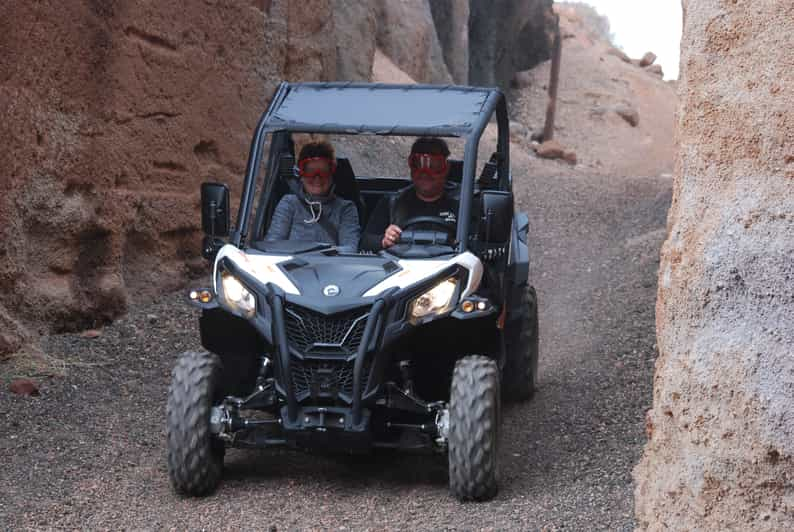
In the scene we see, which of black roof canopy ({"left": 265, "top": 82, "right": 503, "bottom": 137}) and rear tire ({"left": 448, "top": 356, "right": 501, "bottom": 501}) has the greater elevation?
black roof canopy ({"left": 265, "top": 82, "right": 503, "bottom": 137})

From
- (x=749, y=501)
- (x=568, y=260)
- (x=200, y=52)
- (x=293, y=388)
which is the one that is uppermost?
(x=200, y=52)

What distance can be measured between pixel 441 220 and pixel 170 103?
165 inches

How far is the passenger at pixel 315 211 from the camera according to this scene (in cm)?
659

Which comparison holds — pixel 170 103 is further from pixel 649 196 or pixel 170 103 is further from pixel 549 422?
pixel 649 196

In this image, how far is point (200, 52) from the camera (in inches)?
406

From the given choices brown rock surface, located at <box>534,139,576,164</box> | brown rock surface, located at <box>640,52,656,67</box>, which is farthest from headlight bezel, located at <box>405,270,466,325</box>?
brown rock surface, located at <box>640,52,656,67</box>

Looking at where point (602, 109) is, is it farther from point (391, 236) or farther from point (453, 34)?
point (391, 236)

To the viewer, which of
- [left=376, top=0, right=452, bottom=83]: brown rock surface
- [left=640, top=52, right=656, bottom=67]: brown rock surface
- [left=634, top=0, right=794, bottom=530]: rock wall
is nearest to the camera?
[left=634, top=0, right=794, bottom=530]: rock wall

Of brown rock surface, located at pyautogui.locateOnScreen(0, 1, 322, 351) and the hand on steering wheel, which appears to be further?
brown rock surface, located at pyautogui.locateOnScreen(0, 1, 322, 351)

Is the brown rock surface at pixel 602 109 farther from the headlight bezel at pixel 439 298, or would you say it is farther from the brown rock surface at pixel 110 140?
the headlight bezel at pixel 439 298

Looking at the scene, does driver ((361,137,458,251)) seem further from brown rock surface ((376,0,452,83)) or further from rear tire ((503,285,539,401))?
brown rock surface ((376,0,452,83))

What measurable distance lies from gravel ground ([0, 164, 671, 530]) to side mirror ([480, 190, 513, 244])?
1.18 metres

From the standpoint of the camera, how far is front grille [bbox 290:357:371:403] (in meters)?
5.50

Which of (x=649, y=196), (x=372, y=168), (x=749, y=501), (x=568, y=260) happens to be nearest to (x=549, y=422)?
(x=749, y=501)
